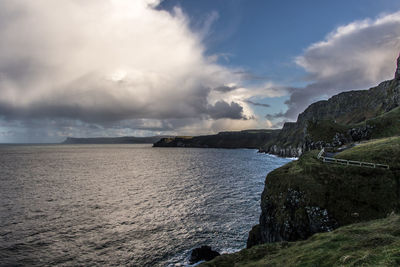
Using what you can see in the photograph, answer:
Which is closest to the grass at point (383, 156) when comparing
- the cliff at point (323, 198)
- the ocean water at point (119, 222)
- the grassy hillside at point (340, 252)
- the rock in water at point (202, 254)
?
the cliff at point (323, 198)

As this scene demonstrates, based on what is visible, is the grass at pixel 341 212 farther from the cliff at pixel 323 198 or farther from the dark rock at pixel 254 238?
the dark rock at pixel 254 238

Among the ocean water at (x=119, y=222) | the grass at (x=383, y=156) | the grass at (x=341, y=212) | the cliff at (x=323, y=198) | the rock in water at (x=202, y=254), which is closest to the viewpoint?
the grass at (x=341, y=212)

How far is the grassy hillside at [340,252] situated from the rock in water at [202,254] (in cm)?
1064

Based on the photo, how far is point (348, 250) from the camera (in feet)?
47.3

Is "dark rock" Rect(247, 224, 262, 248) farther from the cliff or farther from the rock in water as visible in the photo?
the rock in water

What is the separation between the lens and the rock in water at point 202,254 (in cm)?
3050

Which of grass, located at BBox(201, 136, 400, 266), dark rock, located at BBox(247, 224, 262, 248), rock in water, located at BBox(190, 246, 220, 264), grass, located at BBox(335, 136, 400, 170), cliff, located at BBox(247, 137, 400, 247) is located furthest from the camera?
dark rock, located at BBox(247, 224, 262, 248)

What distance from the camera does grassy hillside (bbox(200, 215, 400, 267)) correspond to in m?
11.7

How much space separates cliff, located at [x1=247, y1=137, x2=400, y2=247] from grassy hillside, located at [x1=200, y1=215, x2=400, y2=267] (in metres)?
6.41

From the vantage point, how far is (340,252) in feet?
47.6

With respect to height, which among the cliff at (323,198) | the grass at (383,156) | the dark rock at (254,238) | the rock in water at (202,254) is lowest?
the rock in water at (202,254)

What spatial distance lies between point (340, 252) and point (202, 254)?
21.3 metres

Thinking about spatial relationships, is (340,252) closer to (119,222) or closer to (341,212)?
(341,212)

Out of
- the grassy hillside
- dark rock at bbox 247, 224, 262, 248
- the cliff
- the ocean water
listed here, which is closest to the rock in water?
the ocean water
